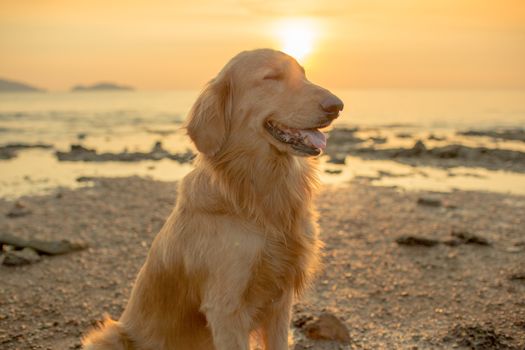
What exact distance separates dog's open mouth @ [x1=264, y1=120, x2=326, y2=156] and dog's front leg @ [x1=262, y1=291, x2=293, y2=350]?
991 millimetres

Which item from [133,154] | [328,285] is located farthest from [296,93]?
[133,154]

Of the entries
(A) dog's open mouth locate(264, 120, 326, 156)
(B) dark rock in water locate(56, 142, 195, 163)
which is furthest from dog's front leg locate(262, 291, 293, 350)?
(B) dark rock in water locate(56, 142, 195, 163)

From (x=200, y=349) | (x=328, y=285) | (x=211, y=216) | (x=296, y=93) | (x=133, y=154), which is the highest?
(x=296, y=93)

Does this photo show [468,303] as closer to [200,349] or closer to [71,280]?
[200,349]

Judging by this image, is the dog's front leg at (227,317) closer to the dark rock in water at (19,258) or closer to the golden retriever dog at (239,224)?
the golden retriever dog at (239,224)

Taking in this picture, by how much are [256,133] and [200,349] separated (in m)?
1.53

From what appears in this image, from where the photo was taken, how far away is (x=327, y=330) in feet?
15.3

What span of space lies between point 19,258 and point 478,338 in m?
5.43

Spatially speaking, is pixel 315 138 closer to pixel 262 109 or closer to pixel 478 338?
pixel 262 109

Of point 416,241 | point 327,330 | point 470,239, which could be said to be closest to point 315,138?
point 327,330

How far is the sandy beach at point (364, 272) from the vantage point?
16.1 ft

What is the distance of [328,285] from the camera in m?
6.16

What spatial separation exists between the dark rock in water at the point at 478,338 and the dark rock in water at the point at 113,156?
1389 centimetres

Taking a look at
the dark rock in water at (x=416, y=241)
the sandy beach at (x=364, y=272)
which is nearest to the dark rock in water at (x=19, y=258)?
the sandy beach at (x=364, y=272)
